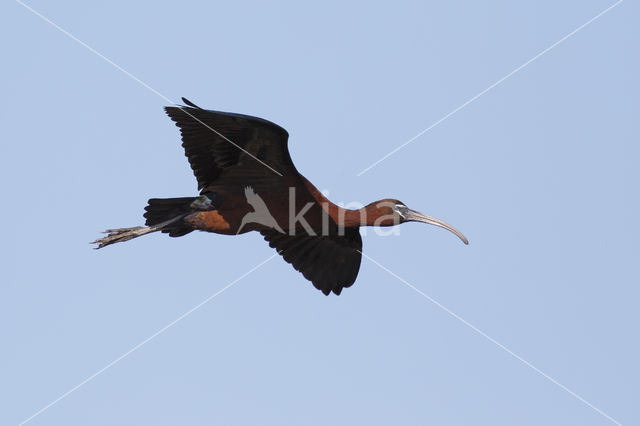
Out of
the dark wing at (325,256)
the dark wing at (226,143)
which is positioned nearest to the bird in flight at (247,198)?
the dark wing at (226,143)

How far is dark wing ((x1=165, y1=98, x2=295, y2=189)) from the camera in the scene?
15.9 m

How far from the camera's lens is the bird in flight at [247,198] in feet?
53.3

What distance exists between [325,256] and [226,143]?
2.71 metres

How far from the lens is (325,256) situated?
59.8 ft

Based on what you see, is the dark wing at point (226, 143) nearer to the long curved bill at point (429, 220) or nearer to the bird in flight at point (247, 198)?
the bird in flight at point (247, 198)

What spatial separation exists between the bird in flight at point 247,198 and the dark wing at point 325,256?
0.69 metres

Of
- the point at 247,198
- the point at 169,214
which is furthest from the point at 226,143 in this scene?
the point at 169,214

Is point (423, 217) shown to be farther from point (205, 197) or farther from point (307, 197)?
point (205, 197)

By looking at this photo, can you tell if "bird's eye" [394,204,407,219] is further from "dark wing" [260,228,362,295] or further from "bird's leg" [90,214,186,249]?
"bird's leg" [90,214,186,249]

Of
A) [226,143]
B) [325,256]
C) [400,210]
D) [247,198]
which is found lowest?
[325,256]

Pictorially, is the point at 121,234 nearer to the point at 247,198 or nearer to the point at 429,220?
the point at 247,198

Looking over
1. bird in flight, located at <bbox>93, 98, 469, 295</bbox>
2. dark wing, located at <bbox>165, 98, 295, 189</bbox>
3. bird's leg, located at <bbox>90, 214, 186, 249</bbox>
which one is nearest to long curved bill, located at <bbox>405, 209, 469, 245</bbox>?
bird in flight, located at <bbox>93, 98, 469, 295</bbox>

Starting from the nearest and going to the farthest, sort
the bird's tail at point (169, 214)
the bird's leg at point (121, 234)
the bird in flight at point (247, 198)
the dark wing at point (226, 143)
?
the dark wing at point (226, 143), the bird in flight at point (247, 198), the bird's tail at point (169, 214), the bird's leg at point (121, 234)

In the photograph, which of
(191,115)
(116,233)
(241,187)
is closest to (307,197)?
(241,187)
